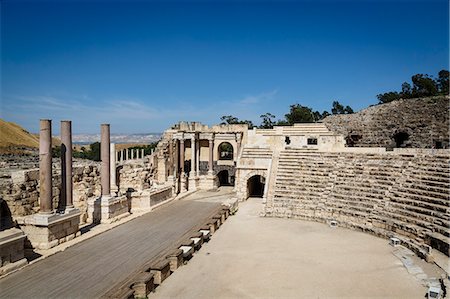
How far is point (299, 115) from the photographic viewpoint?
191ft

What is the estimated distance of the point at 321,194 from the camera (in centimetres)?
1894

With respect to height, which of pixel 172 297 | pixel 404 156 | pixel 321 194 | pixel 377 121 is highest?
pixel 377 121

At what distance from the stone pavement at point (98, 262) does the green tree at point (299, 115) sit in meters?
42.8

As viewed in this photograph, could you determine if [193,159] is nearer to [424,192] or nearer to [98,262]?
[424,192]

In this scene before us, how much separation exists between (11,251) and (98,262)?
92.8 inches

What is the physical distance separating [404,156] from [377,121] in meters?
13.2

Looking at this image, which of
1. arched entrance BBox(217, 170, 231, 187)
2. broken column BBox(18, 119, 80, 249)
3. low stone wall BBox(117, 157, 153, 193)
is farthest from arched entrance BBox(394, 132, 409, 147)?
broken column BBox(18, 119, 80, 249)

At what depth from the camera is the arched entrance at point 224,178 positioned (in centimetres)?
3289

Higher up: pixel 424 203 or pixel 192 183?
pixel 424 203

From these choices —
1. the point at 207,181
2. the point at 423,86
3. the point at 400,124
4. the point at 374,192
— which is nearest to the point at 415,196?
the point at 374,192

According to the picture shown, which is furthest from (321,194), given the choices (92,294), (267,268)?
(92,294)

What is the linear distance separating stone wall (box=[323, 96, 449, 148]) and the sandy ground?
15.7 metres

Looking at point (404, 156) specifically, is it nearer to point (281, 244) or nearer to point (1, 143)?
point (281, 244)

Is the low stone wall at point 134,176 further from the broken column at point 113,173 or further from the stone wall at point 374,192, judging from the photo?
the stone wall at point 374,192
